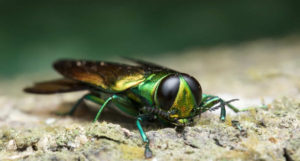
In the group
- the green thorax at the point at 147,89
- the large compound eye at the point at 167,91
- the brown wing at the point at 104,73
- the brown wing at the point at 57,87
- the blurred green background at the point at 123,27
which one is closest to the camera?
the large compound eye at the point at 167,91

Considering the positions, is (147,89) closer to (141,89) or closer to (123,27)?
(141,89)

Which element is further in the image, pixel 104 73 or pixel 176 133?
pixel 104 73

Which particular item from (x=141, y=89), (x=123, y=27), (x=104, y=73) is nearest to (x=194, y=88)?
(x=141, y=89)

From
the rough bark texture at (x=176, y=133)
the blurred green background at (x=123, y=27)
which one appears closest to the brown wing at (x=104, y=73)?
the rough bark texture at (x=176, y=133)

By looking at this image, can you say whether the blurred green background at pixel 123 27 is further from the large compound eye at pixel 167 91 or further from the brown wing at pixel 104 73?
the large compound eye at pixel 167 91

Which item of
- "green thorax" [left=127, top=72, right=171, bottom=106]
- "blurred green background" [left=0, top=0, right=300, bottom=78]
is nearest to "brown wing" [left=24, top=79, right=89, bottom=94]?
"green thorax" [left=127, top=72, right=171, bottom=106]

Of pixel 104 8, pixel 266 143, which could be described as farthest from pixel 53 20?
pixel 266 143
